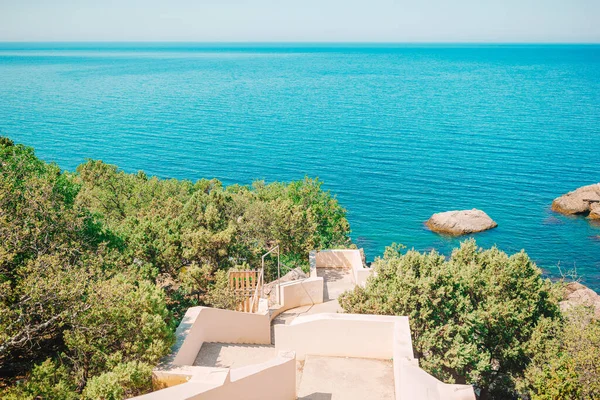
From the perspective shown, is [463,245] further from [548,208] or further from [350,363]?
[548,208]

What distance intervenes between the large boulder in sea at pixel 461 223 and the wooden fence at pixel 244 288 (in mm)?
32135

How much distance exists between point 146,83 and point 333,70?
69340 mm

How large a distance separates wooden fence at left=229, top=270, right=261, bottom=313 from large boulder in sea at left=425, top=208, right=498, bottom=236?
32.1m

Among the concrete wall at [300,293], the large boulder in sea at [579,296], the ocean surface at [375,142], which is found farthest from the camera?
the ocean surface at [375,142]

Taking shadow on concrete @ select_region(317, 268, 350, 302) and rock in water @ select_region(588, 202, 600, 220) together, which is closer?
shadow on concrete @ select_region(317, 268, 350, 302)

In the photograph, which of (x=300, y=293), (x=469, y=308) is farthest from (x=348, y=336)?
(x=300, y=293)

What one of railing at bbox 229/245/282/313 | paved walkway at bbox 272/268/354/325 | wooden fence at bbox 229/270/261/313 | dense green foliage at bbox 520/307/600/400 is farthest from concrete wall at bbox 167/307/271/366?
dense green foliage at bbox 520/307/600/400

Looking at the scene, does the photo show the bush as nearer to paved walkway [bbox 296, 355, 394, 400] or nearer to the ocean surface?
paved walkway [bbox 296, 355, 394, 400]

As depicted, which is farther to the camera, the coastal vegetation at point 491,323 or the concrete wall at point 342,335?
the coastal vegetation at point 491,323

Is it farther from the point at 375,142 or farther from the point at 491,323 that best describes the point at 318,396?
the point at 375,142

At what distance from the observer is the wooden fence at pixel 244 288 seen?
18141 mm

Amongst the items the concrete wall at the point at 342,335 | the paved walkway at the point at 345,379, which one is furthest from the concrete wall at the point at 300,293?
the paved walkway at the point at 345,379

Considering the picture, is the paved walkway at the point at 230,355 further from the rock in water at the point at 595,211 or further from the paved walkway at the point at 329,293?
the rock in water at the point at 595,211

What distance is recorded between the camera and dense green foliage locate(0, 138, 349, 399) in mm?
10766
